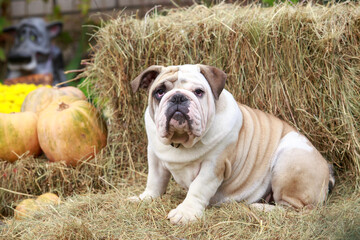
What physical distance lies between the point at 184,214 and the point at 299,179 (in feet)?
2.99

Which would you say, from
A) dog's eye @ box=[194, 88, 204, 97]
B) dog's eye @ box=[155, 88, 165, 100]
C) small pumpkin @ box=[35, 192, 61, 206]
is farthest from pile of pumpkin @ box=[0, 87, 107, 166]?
dog's eye @ box=[194, 88, 204, 97]

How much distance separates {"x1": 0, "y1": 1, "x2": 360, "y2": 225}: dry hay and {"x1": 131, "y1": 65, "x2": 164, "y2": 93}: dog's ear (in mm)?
801

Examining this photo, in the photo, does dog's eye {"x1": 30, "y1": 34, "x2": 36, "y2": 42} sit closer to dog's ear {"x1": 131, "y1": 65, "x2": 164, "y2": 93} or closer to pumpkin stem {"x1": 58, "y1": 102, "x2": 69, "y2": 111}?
pumpkin stem {"x1": 58, "y1": 102, "x2": 69, "y2": 111}

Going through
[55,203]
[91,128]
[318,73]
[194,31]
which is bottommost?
[55,203]

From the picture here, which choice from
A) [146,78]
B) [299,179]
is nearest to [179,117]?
[146,78]

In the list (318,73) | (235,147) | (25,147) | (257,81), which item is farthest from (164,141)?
(25,147)

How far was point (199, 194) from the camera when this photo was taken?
2883mm

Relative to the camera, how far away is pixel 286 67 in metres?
3.71

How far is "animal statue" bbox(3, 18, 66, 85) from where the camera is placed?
671 centimetres

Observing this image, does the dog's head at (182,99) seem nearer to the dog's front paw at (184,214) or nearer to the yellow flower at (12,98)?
the dog's front paw at (184,214)

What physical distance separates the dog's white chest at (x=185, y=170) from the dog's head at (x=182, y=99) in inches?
7.5

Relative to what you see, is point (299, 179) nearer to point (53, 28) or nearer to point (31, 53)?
point (31, 53)

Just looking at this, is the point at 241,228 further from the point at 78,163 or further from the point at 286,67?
the point at 78,163

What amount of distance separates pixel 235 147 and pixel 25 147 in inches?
87.7
